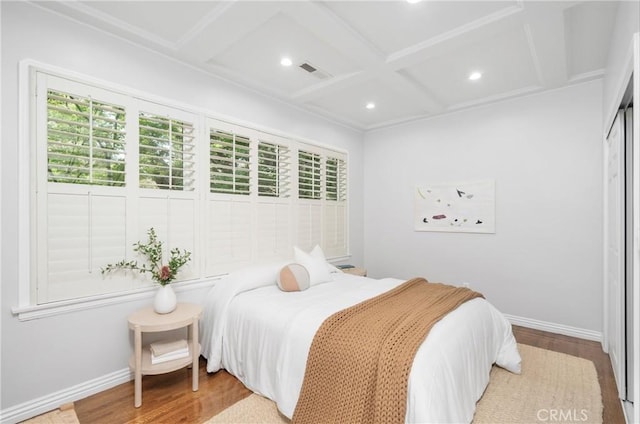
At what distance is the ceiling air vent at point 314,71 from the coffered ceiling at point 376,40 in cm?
2

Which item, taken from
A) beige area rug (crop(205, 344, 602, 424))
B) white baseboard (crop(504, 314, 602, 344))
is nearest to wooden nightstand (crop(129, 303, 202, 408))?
beige area rug (crop(205, 344, 602, 424))

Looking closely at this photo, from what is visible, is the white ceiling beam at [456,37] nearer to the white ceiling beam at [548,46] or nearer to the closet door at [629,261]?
the white ceiling beam at [548,46]

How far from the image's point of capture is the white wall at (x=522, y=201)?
3273 mm

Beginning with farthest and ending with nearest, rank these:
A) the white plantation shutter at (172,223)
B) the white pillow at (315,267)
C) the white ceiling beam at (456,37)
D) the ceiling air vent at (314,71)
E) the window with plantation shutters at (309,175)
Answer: the window with plantation shutters at (309,175), the white pillow at (315,267), the ceiling air vent at (314,71), the white plantation shutter at (172,223), the white ceiling beam at (456,37)

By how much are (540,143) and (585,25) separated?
1.42 meters

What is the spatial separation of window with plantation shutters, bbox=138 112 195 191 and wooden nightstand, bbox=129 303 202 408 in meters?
1.04

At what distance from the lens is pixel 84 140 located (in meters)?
2.25


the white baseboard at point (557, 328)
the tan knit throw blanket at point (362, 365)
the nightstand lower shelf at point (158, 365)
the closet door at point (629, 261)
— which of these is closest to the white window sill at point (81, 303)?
the nightstand lower shelf at point (158, 365)

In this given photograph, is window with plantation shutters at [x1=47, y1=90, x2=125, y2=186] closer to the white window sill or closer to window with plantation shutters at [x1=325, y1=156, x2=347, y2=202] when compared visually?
the white window sill

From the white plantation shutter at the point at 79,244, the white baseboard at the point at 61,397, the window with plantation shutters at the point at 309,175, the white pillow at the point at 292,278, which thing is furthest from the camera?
the window with plantation shutters at the point at 309,175

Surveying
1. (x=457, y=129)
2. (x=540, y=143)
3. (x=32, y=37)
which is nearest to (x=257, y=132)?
(x=32, y=37)

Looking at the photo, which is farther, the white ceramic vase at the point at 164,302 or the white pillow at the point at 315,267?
the white pillow at the point at 315,267

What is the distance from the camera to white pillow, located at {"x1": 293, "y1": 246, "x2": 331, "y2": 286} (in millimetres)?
3150

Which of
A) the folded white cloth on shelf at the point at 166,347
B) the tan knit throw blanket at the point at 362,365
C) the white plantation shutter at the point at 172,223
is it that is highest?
the white plantation shutter at the point at 172,223
